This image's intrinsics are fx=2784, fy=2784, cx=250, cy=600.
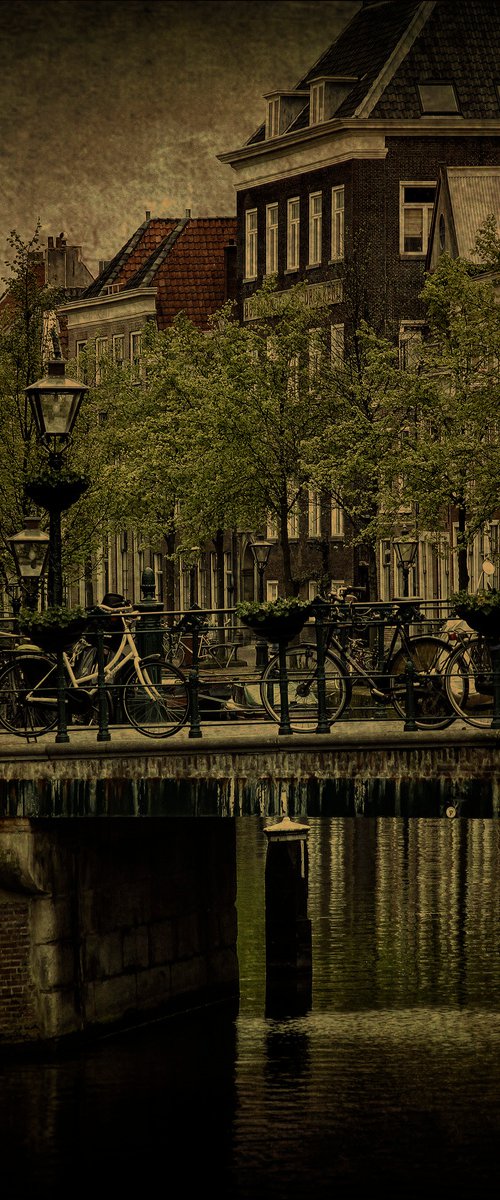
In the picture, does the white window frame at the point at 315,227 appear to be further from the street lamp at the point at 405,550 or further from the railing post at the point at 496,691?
the railing post at the point at 496,691

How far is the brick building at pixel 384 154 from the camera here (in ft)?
249

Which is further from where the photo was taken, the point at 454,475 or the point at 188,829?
the point at 454,475

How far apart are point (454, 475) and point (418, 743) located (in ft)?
109

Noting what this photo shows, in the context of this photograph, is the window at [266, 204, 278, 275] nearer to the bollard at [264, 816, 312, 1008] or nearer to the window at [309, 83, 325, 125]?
the window at [309, 83, 325, 125]

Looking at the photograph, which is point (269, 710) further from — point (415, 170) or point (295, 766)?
point (415, 170)

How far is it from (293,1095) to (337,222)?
55035mm

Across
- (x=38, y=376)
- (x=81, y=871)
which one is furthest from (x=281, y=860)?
(x=38, y=376)

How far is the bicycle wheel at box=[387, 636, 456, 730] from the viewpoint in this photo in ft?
80.7

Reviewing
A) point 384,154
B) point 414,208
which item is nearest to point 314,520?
point 414,208

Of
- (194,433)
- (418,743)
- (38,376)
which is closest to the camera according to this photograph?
(418,743)

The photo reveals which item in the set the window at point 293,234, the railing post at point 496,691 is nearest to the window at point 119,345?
the window at point 293,234

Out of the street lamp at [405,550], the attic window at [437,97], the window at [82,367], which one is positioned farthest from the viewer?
the attic window at [437,97]

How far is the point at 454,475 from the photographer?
185ft

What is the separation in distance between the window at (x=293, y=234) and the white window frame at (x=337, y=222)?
105 inches
